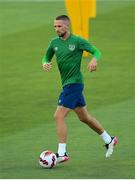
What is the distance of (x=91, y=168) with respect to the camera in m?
10.7

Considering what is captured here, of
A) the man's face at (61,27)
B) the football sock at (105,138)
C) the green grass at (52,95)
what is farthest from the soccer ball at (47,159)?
the man's face at (61,27)

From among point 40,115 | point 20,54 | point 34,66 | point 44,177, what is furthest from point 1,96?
point 44,177

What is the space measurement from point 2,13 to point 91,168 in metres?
13.7

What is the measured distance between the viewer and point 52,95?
15.5m

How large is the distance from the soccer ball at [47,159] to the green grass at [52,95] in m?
0.08

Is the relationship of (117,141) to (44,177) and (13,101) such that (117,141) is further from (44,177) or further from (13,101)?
(13,101)

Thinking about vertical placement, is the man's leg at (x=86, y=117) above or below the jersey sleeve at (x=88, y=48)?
below

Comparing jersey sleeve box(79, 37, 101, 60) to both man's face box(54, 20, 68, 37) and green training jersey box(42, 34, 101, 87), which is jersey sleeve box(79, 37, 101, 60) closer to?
green training jersey box(42, 34, 101, 87)

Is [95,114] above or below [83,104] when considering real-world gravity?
below

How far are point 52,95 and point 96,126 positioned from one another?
161 inches

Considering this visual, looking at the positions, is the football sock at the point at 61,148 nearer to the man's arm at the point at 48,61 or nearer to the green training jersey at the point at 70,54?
the green training jersey at the point at 70,54

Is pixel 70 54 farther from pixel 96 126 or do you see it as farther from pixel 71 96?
pixel 96 126

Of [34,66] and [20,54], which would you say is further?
[20,54]

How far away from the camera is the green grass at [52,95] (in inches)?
430
